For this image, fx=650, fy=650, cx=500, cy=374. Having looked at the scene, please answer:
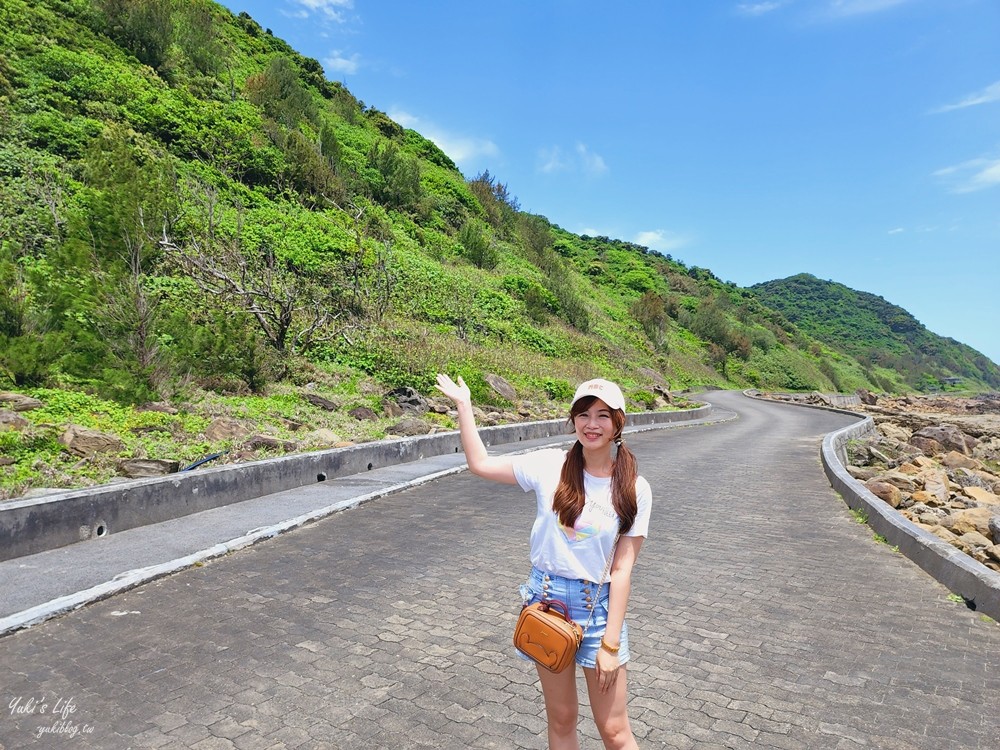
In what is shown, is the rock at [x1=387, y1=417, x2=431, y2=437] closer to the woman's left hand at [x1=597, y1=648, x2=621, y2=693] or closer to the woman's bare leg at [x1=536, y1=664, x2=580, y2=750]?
the woman's bare leg at [x1=536, y1=664, x2=580, y2=750]

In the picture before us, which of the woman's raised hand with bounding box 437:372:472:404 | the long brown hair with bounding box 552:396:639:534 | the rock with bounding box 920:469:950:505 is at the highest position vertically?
the woman's raised hand with bounding box 437:372:472:404

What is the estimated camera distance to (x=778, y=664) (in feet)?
13.3

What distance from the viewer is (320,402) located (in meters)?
14.5

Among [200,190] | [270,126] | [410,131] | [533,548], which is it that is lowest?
[533,548]

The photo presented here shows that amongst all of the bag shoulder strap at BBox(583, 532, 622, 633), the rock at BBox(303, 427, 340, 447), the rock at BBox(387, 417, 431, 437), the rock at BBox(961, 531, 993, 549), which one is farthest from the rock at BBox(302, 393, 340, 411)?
the bag shoulder strap at BBox(583, 532, 622, 633)

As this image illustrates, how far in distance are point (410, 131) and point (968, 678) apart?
56071mm

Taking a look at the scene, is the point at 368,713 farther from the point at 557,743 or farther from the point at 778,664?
the point at 778,664

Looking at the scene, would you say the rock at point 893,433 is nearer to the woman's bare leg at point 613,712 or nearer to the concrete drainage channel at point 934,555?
the concrete drainage channel at point 934,555

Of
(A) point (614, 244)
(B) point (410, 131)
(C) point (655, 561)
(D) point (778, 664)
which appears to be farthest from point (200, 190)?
(A) point (614, 244)

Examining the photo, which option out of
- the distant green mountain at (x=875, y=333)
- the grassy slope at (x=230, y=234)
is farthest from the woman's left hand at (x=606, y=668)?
the distant green mountain at (x=875, y=333)

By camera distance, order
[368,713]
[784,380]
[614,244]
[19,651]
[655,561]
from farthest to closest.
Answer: [614,244] → [784,380] → [655,561] → [19,651] → [368,713]

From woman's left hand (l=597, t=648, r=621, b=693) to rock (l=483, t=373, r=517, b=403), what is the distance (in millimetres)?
19217

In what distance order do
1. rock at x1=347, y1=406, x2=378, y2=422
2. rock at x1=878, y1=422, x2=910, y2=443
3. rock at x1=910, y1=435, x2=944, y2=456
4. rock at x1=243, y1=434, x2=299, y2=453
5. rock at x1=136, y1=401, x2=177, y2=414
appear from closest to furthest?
rock at x1=243, y1=434, x2=299, y2=453 < rock at x1=136, y1=401, x2=177, y2=414 < rock at x1=347, y1=406, x2=378, y2=422 < rock at x1=910, y1=435, x2=944, y2=456 < rock at x1=878, y1=422, x2=910, y2=443

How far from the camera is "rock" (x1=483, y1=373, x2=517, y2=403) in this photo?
2177 cm
